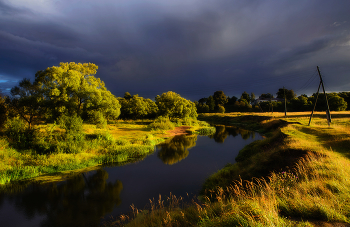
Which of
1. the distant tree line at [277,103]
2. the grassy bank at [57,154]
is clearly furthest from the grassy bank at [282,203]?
the distant tree line at [277,103]

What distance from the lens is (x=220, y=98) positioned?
12550 centimetres

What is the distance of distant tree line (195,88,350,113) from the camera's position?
205 ft

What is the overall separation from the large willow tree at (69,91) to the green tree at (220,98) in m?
109

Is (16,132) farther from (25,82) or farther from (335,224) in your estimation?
(335,224)

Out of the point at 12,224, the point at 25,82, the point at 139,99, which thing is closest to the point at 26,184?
the point at 12,224

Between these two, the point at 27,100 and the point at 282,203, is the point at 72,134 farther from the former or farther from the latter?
the point at 282,203

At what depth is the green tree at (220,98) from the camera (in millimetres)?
124738

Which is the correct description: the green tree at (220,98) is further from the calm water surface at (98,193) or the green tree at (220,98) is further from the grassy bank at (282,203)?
the grassy bank at (282,203)

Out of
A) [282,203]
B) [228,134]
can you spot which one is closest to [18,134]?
[282,203]

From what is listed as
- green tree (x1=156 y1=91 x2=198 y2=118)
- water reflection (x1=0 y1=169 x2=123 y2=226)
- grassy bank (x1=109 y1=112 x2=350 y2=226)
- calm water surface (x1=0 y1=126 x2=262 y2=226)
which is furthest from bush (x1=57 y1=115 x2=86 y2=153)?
green tree (x1=156 y1=91 x2=198 y2=118)

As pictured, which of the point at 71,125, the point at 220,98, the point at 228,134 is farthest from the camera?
the point at 220,98

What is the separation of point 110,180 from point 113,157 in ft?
17.2

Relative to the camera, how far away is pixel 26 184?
13102 mm

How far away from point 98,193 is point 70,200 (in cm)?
182
